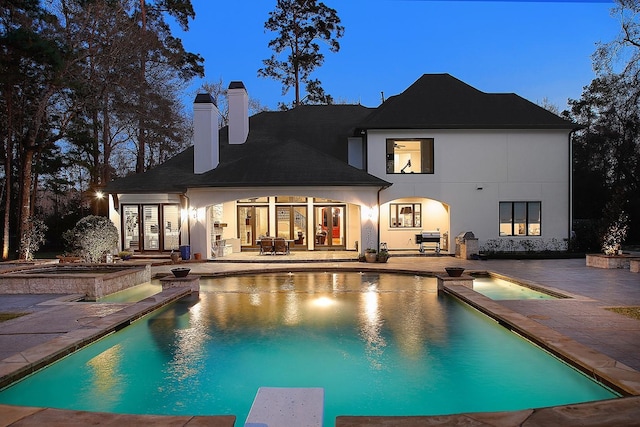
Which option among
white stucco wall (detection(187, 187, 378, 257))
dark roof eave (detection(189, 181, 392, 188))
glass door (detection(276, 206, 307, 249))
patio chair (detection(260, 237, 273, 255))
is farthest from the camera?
glass door (detection(276, 206, 307, 249))

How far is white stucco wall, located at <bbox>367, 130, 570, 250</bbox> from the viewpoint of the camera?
18.9 m

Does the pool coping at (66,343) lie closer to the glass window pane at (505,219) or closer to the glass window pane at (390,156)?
the glass window pane at (390,156)

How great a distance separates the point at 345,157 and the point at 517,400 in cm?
1664

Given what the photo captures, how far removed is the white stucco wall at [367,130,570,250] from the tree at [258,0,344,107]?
16.0 m

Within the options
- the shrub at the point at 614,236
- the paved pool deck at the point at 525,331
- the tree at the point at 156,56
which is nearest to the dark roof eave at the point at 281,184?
the paved pool deck at the point at 525,331

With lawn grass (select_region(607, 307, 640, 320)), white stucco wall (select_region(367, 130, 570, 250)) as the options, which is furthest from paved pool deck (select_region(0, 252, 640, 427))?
white stucco wall (select_region(367, 130, 570, 250))

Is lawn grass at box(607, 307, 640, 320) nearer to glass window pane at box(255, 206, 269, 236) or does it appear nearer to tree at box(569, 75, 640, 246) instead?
glass window pane at box(255, 206, 269, 236)

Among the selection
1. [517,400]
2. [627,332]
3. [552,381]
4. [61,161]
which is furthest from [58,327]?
[61,161]

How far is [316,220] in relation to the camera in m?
20.7

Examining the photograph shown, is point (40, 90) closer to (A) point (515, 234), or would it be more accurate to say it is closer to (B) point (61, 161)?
(B) point (61, 161)

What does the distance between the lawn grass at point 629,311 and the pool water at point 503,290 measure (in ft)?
5.53

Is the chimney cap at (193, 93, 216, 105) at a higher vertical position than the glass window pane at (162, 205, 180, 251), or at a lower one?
higher

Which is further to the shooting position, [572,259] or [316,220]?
[316,220]

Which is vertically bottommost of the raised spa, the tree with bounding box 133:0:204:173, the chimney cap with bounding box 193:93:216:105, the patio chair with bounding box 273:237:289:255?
the raised spa
